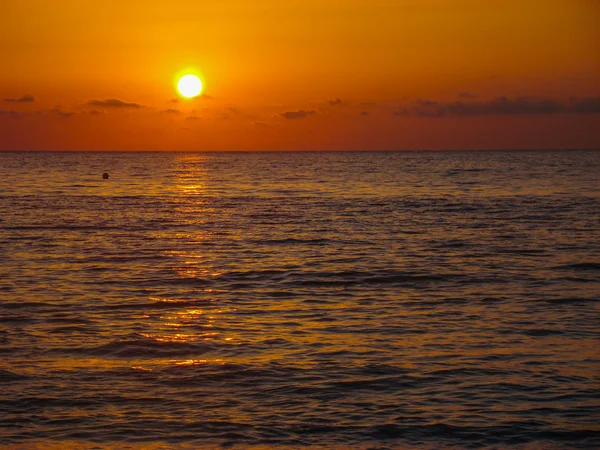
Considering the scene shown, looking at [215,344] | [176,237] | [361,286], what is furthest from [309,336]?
[176,237]

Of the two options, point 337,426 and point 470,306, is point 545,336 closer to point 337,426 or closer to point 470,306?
point 470,306

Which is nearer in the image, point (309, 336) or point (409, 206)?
point (309, 336)

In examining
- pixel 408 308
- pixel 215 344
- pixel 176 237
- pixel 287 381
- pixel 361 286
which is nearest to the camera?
pixel 287 381

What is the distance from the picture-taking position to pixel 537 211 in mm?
43031

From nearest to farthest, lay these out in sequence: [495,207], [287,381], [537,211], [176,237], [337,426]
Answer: [337,426], [287,381], [176,237], [537,211], [495,207]

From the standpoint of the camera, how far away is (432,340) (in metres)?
14.8

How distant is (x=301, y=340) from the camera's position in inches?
579

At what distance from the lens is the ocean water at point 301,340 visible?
10547 mm

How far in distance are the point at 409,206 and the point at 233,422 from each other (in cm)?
3793

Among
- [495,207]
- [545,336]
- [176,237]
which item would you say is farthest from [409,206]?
[545,336]

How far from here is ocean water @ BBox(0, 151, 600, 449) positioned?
10547 millimetres

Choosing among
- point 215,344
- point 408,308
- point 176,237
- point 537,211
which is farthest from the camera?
point 537,211

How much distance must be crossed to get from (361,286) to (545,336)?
637 cm

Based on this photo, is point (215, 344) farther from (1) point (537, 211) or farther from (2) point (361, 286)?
(1) point (537, 211)
